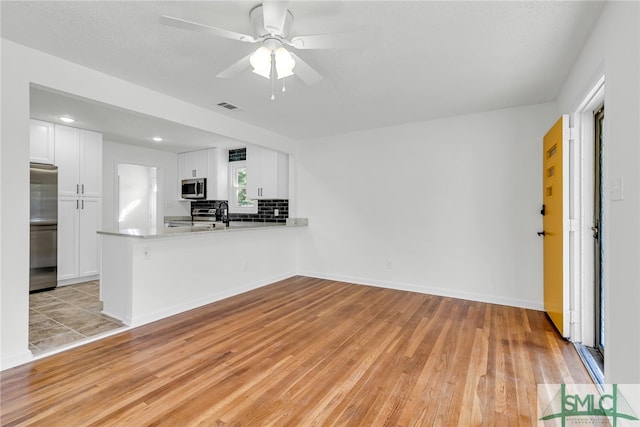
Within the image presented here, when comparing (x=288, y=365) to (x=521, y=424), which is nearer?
(x=521, y=424)

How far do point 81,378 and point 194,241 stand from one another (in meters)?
1.73

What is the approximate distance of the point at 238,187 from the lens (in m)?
6.22

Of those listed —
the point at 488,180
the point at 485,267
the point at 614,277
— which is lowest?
the point at 485,267

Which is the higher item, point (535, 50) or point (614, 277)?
point (535, 50)

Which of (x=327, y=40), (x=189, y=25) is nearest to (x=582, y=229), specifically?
(x=327, y=40)

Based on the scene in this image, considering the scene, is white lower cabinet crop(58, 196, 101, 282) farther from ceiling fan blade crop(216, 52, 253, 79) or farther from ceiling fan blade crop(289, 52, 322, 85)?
ceiling fan blade crop(289, 52, 322, 85)

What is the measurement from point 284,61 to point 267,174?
350 cm

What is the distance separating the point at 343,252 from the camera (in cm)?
490

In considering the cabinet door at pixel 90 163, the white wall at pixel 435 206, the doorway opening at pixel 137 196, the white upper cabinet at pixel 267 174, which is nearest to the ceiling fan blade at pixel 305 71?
the white wall at pixel 435 206

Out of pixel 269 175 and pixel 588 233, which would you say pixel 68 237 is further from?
pixel 588 233

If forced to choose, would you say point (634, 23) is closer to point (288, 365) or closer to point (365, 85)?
point (365, 85)

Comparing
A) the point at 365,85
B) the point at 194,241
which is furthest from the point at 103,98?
the point at 365,85

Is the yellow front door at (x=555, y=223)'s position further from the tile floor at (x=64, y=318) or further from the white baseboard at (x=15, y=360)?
the white baseboard at (x=15, y=360)

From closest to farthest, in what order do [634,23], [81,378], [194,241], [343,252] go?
[634,23]
[81,378]
[194,241]
[343,252]
